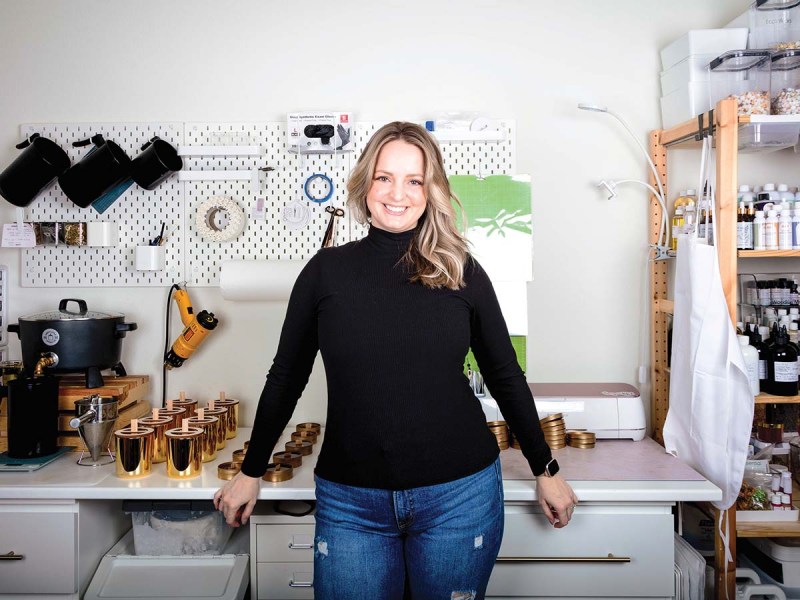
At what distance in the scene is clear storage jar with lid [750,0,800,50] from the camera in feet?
6.42

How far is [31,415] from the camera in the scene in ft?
6.01

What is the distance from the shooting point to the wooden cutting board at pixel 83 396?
6.38 ft

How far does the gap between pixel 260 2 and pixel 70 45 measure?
660mm

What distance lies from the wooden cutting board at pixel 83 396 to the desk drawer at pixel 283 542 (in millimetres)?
571

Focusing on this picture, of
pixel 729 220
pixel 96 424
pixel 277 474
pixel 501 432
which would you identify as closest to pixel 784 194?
pixel 729 220

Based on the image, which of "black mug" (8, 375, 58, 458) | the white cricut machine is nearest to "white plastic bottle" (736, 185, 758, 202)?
the white cricut machine

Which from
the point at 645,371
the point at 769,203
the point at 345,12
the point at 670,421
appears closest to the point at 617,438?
the point at 670,421

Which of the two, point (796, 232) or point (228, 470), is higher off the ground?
point (796, 232)

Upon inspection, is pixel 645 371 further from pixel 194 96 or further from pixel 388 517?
pixel 194 96

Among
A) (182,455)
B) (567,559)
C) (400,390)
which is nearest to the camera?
(400,390)

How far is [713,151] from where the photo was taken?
1955 mm

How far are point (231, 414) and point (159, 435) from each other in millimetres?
309

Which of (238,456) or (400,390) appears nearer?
(400,390)

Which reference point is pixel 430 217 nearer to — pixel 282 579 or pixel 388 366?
pixel 388 366
